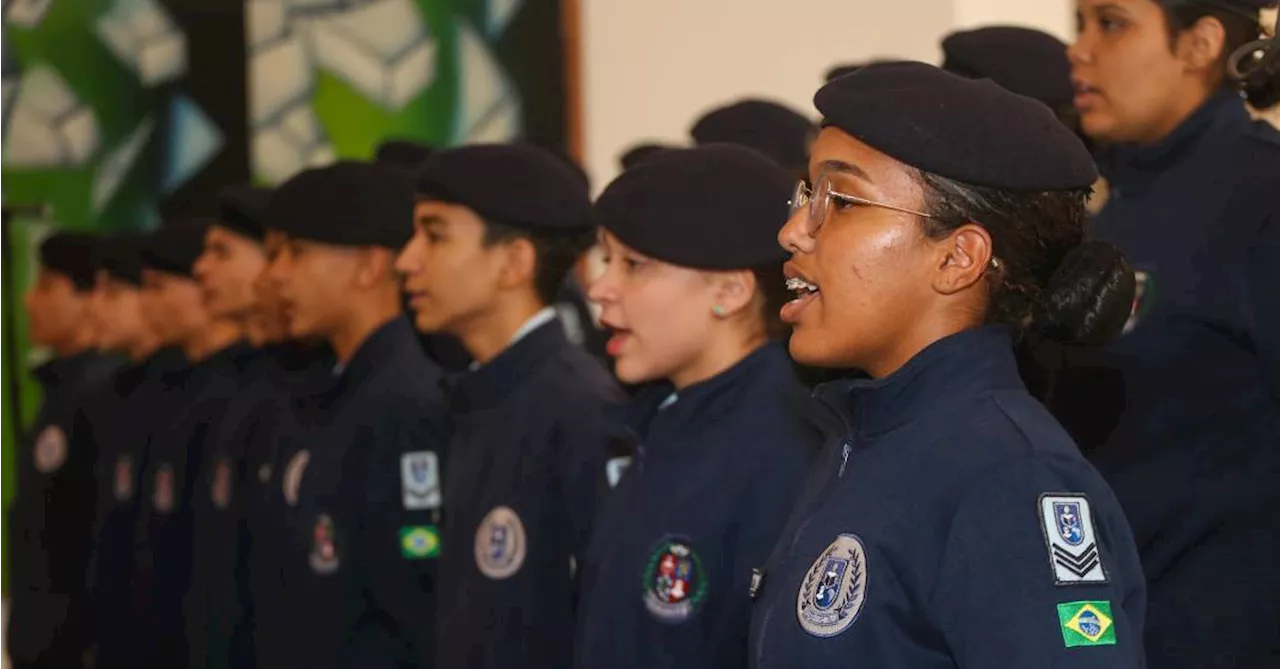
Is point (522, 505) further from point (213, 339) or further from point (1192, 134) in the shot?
point (213, 339)

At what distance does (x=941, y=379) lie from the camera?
6.51ft

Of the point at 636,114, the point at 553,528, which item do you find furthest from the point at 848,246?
the point at 636,114

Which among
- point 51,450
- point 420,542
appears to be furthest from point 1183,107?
point 51,450

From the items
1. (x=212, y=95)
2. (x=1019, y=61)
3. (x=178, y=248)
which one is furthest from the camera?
(x=212, y=95)

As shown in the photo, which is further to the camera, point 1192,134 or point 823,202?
point 1192,134

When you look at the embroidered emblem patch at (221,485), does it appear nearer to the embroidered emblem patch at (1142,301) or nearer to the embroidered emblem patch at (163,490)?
the embroidered emblem patch at (163,490)


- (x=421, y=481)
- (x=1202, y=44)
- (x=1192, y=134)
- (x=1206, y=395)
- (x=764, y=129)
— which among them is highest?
(x=1202, y=44)

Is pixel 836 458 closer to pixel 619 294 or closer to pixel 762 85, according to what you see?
pixel 619 294

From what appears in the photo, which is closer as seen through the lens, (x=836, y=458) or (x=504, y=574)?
(x=836, y=458)

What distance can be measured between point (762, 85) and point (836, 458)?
4181mm

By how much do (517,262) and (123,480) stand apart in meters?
2.30

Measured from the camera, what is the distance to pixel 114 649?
5.16m

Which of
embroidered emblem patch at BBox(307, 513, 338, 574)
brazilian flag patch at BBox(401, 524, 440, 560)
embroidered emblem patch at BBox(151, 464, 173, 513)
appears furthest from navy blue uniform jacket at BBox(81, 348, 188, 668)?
brazilian flag patch at BBox(401, 524, 440, 560)

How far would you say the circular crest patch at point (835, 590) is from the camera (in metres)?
1.85
